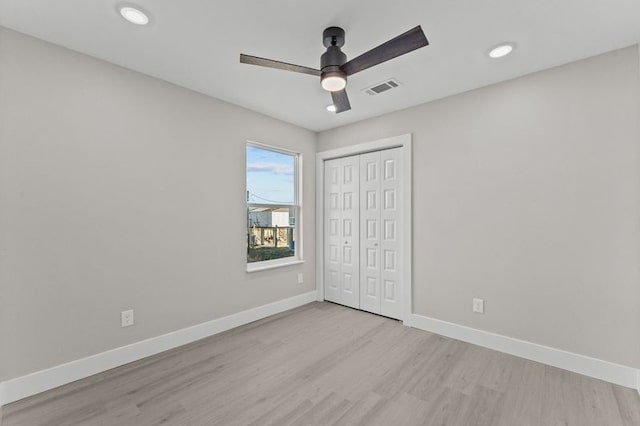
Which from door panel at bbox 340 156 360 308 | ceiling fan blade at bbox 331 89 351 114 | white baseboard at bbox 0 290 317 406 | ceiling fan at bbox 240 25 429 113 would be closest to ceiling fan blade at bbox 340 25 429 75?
ceiling fan at bbox 240 25 429 113

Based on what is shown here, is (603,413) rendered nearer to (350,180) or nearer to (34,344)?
(350,180)

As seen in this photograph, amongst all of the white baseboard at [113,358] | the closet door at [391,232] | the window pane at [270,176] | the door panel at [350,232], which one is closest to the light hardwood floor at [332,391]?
the white baseboard at [113,358]

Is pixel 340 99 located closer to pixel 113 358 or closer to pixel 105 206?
pixel 105 206

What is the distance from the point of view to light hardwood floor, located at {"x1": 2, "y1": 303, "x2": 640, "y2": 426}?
184 centimetres

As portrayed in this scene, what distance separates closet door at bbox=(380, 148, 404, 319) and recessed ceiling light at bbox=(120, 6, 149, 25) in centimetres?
275

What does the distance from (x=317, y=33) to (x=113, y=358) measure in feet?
10.2

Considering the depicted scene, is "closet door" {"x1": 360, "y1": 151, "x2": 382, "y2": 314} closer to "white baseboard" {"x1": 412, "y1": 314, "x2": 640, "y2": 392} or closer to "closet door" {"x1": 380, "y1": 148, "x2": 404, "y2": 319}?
"closet door" {"x1": 380, "y1": 148, "x2": 404, "y2": 319}

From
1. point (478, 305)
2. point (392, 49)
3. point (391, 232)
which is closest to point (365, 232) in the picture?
point (391, 232)

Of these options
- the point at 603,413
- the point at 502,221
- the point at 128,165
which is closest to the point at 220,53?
the point at 128,165

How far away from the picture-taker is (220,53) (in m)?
2.33

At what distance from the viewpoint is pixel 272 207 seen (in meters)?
3.88

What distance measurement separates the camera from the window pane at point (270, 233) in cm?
364

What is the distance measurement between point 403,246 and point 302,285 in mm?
1599

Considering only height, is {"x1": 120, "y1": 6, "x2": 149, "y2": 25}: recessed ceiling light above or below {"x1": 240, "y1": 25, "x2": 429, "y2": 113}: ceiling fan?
above
